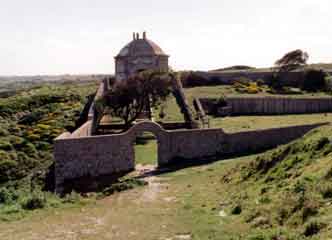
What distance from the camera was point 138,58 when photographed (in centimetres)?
5212

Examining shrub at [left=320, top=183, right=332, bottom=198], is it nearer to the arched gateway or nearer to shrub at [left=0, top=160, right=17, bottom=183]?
the arched gateway

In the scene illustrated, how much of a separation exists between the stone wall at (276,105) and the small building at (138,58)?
11146 millimetres

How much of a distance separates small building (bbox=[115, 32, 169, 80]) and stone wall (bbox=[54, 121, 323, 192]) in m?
26.5

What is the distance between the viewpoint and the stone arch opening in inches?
1019

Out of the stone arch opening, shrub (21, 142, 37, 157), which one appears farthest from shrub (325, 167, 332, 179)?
shrub (21, 142, 37, 157)

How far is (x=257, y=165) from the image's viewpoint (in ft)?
58.9

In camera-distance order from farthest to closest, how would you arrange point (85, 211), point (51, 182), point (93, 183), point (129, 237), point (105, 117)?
point (105, 117) → point (51, 182) → point (93, 183) → point (85, 211) → point (129, 237)

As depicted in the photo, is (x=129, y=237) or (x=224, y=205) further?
(x=224, y=205)

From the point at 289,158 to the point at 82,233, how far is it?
8799 mm

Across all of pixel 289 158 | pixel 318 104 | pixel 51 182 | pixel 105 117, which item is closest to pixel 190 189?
pixel 289 158

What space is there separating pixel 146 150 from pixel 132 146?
4398mm

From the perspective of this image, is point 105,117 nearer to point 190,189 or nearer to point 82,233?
point 190,189

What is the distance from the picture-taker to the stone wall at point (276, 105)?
144 ft

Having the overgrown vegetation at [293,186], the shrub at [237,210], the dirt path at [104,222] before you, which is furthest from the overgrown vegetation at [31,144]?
the overgrown vegetation at [293,186]
